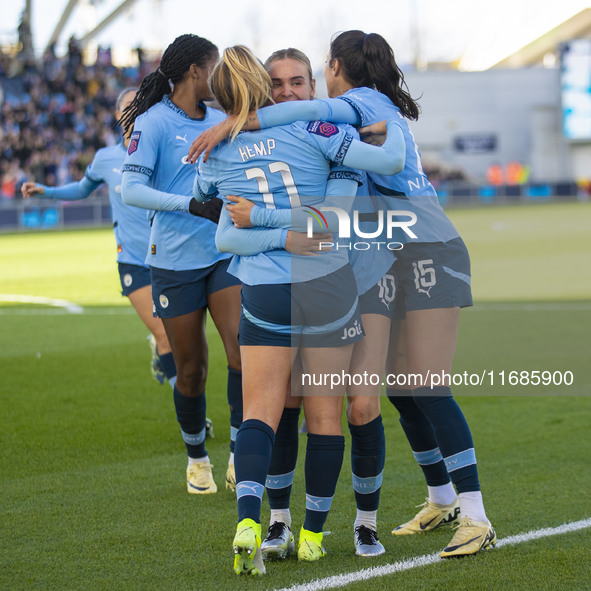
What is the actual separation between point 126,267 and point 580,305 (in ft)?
22.7

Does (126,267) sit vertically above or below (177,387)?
above

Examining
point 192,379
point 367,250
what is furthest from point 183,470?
point 367,250

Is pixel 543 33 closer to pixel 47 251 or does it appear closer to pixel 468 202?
pixel 468 202

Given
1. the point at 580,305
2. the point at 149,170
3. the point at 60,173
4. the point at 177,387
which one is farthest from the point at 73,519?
the point at 60,173

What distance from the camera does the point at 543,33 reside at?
5472 centimetres

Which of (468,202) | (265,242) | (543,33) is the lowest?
(468,202)

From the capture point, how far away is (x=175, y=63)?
14.9 feet

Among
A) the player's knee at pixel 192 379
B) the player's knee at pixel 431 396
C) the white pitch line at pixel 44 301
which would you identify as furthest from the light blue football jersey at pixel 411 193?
the white pitch line at pixel 44 301

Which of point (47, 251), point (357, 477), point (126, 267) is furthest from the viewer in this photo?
point (47, 251)

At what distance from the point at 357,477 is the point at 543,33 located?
55660 millimetres

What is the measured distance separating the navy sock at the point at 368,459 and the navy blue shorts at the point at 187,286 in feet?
4.09

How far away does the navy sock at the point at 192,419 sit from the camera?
15.6ft

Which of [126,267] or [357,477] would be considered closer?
[357,477]

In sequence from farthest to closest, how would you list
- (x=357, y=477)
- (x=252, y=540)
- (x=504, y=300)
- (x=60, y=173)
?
(x=60, y=173), (x=504, y=300), (x=357, y=477), (x=252, y=540)
